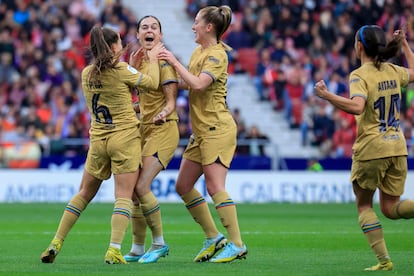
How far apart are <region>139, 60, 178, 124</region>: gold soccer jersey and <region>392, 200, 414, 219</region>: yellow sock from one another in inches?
101

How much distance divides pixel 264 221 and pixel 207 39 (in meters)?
7.37

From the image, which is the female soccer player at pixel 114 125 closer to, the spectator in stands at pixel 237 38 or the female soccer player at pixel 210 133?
the female soccer player at pixel 210 133

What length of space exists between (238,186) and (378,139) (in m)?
14.6

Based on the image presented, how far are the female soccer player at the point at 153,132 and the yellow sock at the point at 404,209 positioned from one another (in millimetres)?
2456

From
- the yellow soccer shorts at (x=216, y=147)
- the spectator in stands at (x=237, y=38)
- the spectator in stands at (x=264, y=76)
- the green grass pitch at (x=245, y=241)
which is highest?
the spectator in stands at (x=237, y=38)

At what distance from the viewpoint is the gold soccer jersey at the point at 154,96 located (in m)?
10.7

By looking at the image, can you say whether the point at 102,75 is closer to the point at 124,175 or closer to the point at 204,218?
the point at 124,175

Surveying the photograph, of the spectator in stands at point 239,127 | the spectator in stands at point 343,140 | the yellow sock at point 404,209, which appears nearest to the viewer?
the yellow sock at point 404,209

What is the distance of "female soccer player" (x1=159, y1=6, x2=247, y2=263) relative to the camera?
34.1 feet

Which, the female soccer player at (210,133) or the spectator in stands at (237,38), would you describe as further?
the spectator in stands at (237,38)

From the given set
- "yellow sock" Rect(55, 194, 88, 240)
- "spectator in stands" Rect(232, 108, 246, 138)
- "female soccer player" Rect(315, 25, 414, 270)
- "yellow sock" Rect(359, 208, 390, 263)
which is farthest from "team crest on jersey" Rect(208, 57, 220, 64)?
"spectator in stands" Rect(232, 108, 246, 138)

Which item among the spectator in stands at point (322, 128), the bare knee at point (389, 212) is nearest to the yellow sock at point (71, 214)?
the bare knee at point (389, 212)

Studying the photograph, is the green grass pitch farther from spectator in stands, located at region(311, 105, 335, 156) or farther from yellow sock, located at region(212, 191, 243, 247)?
spectator in stands, located at region(311, 105, 335, 156)

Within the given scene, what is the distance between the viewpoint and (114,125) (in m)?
10.3
